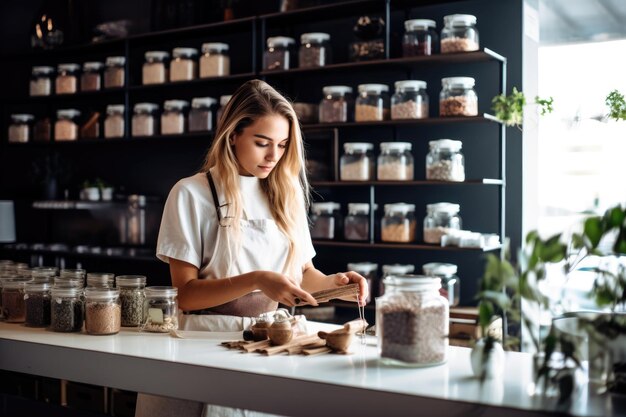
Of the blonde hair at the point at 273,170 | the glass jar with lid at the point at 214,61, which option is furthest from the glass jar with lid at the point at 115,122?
the blonde hair at the point at 273,170

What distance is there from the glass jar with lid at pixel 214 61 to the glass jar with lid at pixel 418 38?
1120 millimetres

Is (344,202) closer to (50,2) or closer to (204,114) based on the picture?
(204,114)

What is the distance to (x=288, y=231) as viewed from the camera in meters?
2.36

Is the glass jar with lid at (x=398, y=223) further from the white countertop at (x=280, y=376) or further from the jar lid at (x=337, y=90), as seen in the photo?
the white countertop at (x=280, y=376)

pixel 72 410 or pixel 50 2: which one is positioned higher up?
pixel 50 2

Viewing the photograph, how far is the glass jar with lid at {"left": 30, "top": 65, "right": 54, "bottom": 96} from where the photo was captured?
4.89 m

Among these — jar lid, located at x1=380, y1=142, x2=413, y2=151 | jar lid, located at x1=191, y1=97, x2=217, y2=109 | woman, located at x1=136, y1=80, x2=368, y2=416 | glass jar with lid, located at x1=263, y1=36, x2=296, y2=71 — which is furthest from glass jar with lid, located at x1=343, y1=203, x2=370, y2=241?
woman, located at x1=136, y1=80, x2=368, y2=416

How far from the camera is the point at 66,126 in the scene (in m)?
4.77

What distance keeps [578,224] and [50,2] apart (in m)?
4.32

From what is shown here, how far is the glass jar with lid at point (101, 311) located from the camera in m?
1.94

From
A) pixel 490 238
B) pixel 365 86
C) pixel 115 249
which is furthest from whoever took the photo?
pixel 115 249

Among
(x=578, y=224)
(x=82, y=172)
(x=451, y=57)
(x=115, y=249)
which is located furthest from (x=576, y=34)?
(x=82, y=172)

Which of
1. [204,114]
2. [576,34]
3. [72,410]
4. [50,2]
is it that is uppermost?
[50,2]

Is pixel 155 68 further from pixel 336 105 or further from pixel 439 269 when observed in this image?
pixel 439 269
